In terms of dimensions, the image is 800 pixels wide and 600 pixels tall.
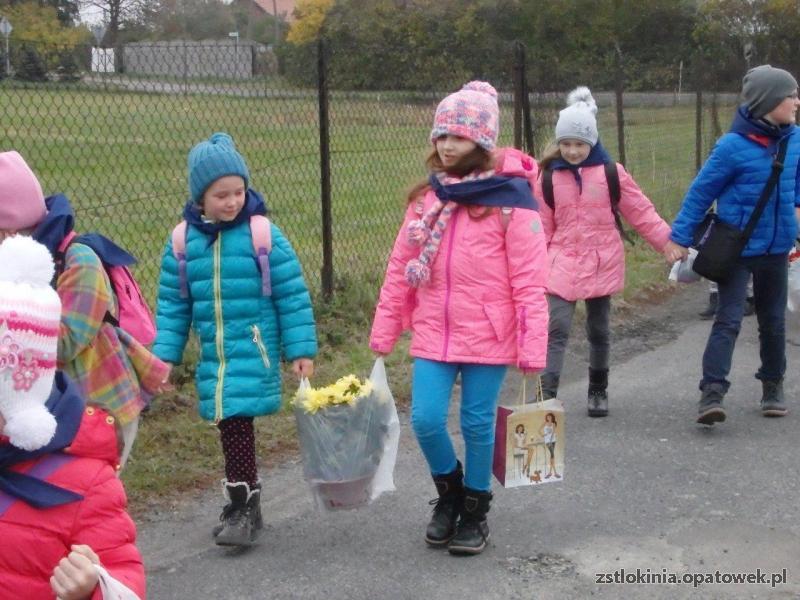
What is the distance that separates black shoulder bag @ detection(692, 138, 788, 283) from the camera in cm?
572

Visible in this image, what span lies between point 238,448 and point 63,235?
1384mm

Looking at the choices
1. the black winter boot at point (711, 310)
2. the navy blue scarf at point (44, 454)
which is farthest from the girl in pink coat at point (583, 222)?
the navy blue scarf at point (44, 454)

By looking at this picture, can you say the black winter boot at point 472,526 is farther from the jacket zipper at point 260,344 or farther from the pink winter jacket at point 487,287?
the jacket zipper at point 260,344

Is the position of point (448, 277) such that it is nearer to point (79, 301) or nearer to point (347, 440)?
point (347, 440)

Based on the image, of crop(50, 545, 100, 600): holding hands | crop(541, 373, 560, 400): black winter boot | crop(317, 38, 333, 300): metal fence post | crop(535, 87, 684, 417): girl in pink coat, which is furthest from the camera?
crop(317, 38, 333, 300): metal fence post

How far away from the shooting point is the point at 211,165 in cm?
412

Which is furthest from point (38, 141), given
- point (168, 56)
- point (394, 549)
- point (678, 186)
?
point (678, 186)

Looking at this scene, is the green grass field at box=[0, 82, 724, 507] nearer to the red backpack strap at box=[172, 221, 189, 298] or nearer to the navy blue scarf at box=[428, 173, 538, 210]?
the navy blue scarf at box=[428, 173, 538, 210]

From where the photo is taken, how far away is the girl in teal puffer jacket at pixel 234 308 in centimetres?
424

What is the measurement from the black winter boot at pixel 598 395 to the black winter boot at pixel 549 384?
0.66ft

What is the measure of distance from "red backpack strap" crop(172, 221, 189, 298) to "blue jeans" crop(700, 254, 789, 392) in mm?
2920

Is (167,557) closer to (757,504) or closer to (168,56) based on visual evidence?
(757,504)

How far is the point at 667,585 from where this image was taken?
406 cm

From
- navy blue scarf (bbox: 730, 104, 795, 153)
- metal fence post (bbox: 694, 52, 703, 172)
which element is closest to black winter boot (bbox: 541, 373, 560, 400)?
navy blue scarf (bbox: 730, 104, 795, 153)
